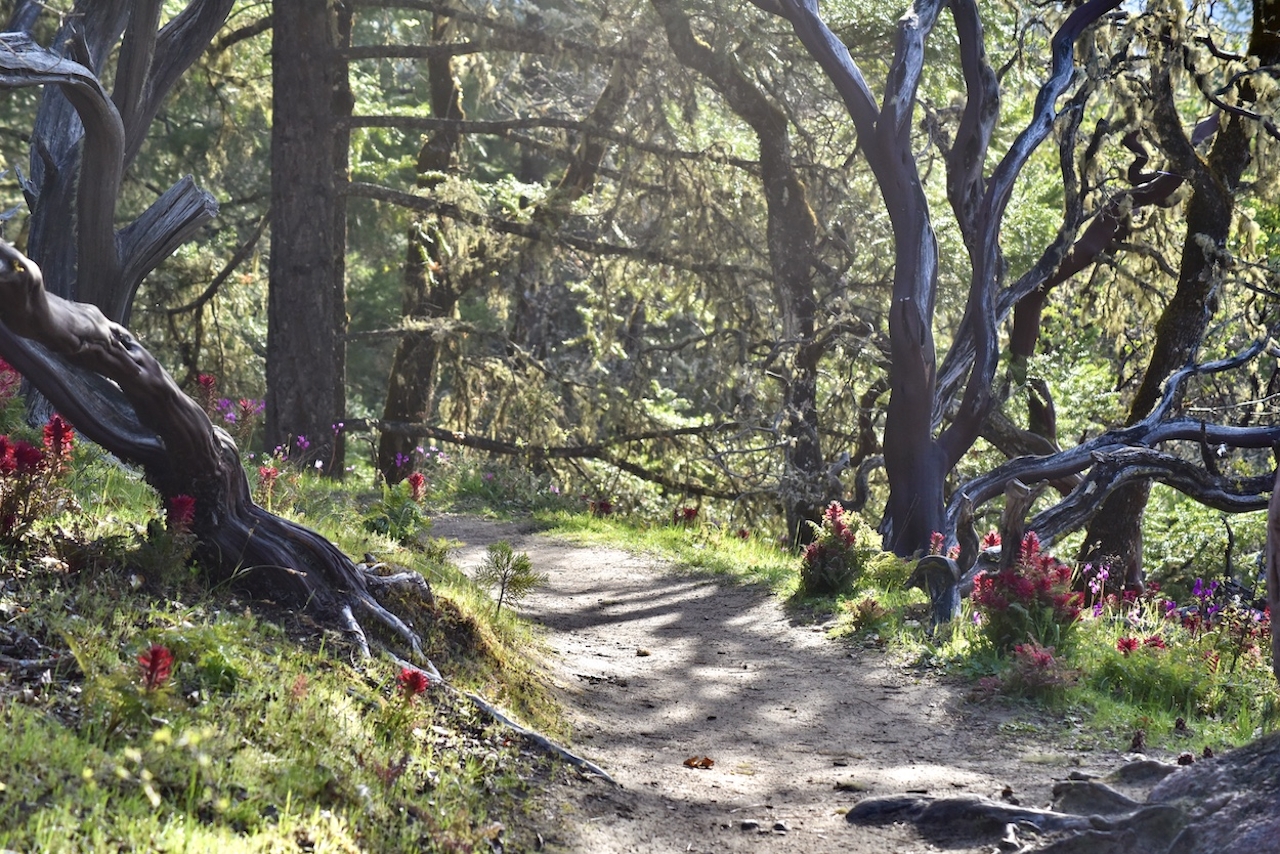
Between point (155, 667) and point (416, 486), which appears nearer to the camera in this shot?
point (155, 667)

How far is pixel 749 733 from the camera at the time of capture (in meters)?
6.55

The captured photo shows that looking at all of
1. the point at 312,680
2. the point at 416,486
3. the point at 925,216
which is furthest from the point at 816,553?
the point at 312,680

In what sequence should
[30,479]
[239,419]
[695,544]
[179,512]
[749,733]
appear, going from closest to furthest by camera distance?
[30,479], [179,512], [749,733], [239,419], [695,544]

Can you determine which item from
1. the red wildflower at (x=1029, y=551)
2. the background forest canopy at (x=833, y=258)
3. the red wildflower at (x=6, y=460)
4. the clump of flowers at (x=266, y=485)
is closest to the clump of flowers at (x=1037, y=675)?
the red wildflower at (x=1029, y=551)

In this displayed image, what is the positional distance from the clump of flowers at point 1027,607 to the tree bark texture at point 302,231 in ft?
27.8

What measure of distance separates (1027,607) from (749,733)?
7.40 ft

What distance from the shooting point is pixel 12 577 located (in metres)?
5.05

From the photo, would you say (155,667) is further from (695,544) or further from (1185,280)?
(1185,280)

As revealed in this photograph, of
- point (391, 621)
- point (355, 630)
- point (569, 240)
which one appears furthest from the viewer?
point (569, 240)

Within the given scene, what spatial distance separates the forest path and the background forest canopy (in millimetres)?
2956

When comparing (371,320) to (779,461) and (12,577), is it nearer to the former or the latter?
(779,461)

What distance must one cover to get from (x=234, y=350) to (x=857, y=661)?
36.0 feet

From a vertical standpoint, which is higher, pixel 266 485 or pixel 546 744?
pixel 266 485

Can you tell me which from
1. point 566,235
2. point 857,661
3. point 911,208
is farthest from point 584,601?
point 566,235
